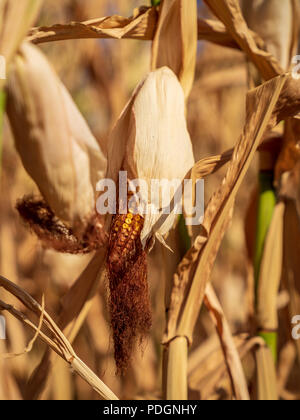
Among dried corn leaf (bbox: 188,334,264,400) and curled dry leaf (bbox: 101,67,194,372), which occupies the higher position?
curled dry leaf (bbox: 101,67,194,372)

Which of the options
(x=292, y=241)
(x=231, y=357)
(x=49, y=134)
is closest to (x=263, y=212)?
(x=292, y=241)

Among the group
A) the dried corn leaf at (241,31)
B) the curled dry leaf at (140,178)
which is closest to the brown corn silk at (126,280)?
the curled dry leaf at (140,178)

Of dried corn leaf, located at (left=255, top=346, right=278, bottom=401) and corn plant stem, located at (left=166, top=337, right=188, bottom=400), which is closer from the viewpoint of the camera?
corn plant stem, located at (left=166, top=337, right=188, bottom=400)

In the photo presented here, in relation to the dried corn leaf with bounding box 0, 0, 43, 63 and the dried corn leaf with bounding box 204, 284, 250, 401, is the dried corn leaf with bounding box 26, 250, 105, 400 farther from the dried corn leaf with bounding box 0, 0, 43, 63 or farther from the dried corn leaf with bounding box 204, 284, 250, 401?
the dried corn leaf with bounding box 0, 0, 43, 63

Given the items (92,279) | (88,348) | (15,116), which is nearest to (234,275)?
(88,348)

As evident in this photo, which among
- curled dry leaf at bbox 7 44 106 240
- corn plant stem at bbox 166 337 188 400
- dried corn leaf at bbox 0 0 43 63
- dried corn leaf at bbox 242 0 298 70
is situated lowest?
corn plant stem at bbox 166 337 188 400

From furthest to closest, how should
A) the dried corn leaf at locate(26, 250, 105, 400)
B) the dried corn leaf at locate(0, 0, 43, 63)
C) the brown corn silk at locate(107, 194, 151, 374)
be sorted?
the dried corn leaf at locate(26, 250, 105, 400) → the brown corn silk at locate(107, 194, 151, 374) → the dried corn leaf at locate(0, 0, 43, 63)

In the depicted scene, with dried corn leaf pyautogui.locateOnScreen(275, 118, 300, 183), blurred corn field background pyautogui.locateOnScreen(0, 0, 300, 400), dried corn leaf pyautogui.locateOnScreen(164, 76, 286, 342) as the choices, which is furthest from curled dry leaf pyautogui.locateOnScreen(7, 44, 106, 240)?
dried corn leaf pyautogui.locateOnScreen(275, 118, 300, 183)
